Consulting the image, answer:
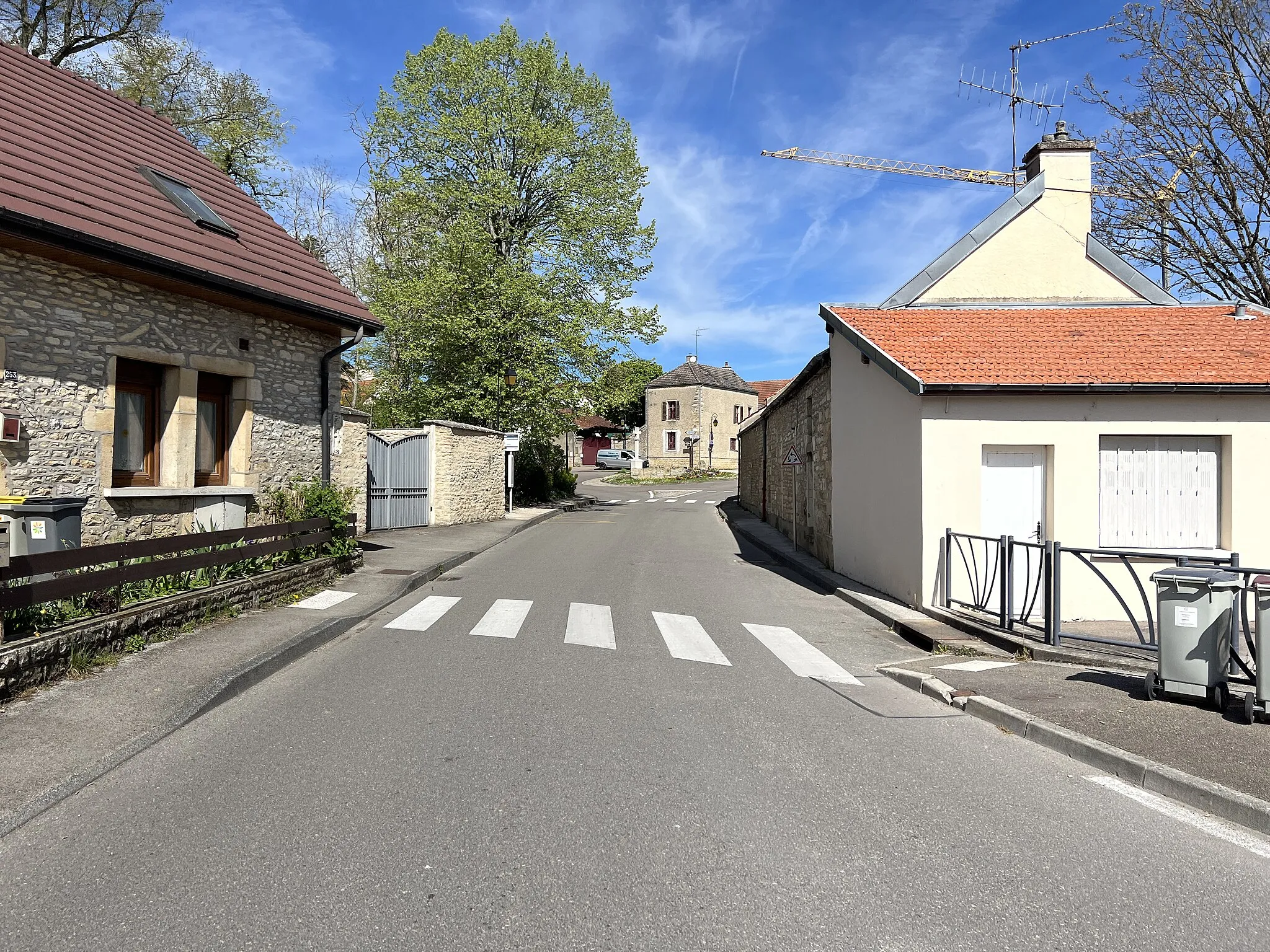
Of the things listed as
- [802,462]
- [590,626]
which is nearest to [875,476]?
[802,462]

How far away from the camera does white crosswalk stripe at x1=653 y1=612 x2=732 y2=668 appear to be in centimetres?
778

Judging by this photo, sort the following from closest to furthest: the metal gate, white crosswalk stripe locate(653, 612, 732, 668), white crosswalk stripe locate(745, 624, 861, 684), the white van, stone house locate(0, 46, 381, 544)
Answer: white crosswalk stripe locate(745, 624, 861, 684) < white crosswalk stripe locate(653, 612, 732, 668) < stone house locate(0, 46, 381, 544) < the metal gate < the white van

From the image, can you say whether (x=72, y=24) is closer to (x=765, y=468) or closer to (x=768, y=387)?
(x=765, y=468)

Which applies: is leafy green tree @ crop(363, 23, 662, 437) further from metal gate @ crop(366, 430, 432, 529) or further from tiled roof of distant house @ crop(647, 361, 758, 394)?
tiled roof of distant house @ crop(647, 361, 758, 394)

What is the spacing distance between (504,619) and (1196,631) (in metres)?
6.56

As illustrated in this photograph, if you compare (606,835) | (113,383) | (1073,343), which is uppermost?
(1073,343)

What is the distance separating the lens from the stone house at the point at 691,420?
6506 centimetres

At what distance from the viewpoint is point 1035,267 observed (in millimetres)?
13461

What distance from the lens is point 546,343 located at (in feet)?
90.0

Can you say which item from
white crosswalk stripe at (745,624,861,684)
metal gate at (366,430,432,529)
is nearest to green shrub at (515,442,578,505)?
metal gate at (366,430,432,529)

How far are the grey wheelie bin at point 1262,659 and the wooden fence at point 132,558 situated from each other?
8328 mm

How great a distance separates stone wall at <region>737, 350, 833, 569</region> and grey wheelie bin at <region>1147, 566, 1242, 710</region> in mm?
8428

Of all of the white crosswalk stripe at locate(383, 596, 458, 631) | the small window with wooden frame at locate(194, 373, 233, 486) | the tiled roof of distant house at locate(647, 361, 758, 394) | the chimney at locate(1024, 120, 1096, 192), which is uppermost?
the tiled roof of distant house at locate(647, 361, 758, 394)

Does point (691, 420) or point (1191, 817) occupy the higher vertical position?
point (691, 420)
